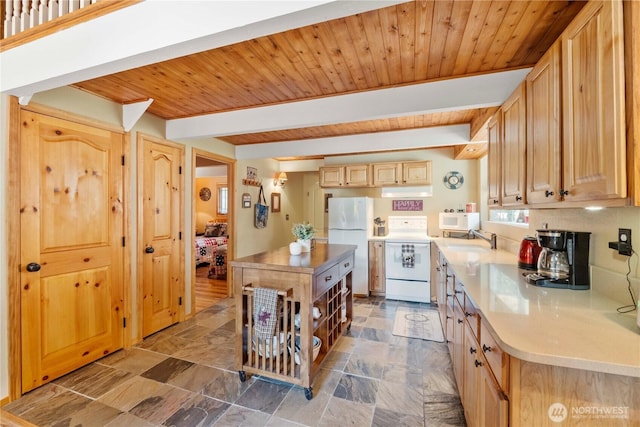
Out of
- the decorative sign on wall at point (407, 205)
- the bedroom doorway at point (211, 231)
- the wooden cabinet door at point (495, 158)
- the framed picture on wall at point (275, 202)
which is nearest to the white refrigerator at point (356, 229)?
the decorative sign on wall at point (407, 205)

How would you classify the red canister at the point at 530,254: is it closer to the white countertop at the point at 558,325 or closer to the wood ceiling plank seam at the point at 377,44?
the white countertop at the point at 558,325

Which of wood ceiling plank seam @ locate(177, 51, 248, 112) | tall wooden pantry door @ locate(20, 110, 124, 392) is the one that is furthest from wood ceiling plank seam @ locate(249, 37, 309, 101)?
tall wooden pantry door @ locate(20, 110, 124, 392)

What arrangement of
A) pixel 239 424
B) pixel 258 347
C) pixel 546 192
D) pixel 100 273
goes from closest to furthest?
pixel 546 192 < pixel 239 424 < pixel 258 347 < pixel 100 273

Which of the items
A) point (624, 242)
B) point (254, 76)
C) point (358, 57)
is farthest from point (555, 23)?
point (254, 76)

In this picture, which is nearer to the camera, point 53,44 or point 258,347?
point 53,44

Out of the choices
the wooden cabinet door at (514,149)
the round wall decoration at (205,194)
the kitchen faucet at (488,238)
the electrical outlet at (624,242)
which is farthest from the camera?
the round wall decoration at (205,194)

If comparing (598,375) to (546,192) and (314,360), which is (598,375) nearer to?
(546,192)

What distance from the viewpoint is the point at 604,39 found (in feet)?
3.35

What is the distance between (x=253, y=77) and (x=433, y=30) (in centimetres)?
133

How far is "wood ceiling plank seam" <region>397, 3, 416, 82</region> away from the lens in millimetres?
1414

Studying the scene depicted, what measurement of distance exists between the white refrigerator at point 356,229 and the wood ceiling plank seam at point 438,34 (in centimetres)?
245

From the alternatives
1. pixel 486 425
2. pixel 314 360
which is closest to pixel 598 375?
pixel 486 425

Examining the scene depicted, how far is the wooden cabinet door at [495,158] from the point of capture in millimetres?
2152

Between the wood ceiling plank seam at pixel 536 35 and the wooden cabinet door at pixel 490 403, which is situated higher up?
the wood ceiling plank seam at pixel 536 35
